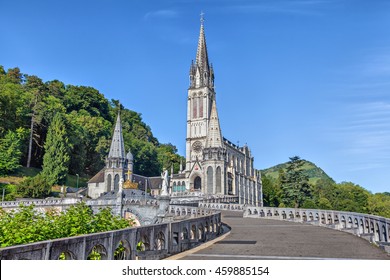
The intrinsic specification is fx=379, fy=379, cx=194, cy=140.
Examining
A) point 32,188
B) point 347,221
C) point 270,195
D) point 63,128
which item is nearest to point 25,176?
point 63,128

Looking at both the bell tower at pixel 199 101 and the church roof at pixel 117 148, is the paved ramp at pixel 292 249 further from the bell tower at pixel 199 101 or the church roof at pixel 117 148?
the bell tower at pixel 199 101

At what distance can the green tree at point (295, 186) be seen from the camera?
71.1m

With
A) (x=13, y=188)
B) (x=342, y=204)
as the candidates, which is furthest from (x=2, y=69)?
(x=342, y=204)

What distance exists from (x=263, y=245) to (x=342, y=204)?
73.0m

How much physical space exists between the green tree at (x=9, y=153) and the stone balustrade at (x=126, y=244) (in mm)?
55783

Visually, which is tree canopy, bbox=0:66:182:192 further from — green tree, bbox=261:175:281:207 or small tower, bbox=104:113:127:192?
green tree, bbox=261:175:281:207

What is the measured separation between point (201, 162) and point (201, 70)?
31.5 m

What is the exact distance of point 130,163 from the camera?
84.8 meters

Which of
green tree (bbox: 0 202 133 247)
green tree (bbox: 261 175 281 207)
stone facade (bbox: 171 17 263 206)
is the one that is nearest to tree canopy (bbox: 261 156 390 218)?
green tree (bbox: 261 175 281 207)

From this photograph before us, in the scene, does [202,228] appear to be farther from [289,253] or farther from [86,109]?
[86,109]

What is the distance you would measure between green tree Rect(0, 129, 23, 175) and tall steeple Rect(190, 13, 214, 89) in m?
51.2

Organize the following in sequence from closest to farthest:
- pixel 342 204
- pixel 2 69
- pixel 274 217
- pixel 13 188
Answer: pixel 274 217
pixel 13 188
pixel 342 204
pixel 2 69

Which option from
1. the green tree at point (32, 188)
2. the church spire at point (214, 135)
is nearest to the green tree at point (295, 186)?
the church spire at point (214, 135)

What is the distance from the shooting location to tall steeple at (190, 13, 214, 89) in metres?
103
